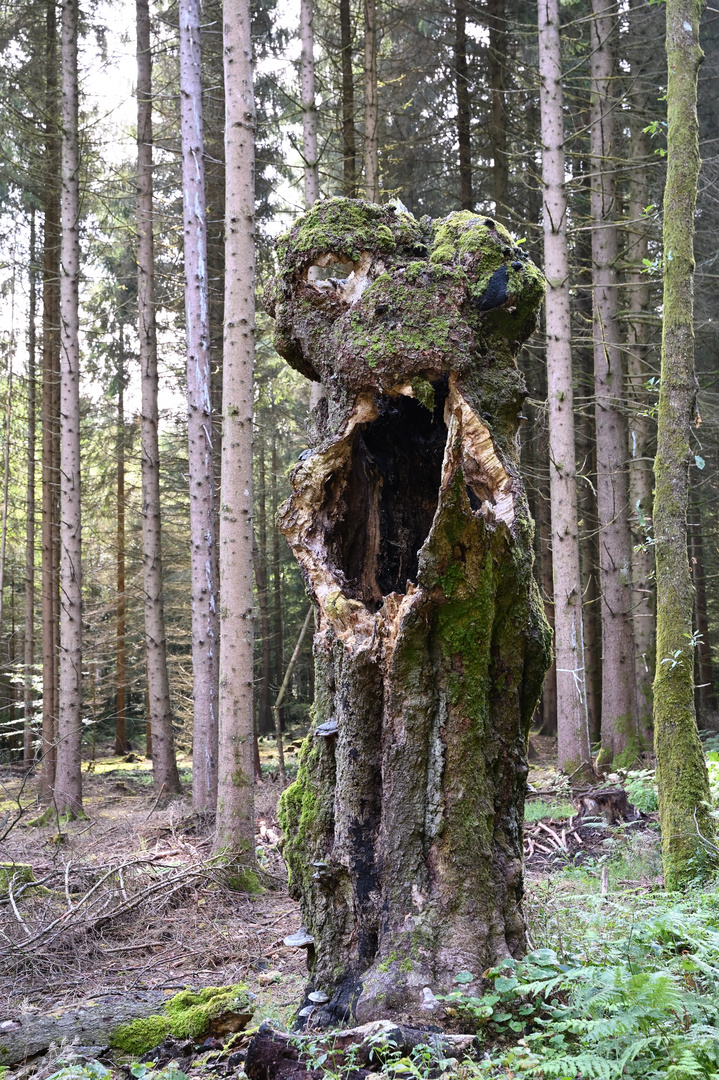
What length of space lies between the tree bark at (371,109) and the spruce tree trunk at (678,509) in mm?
6286

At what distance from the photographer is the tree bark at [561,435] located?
9859 mm

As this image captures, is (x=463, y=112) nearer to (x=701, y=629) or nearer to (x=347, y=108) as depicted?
(x=347, y=108)

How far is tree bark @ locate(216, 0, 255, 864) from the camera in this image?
7.42 metres

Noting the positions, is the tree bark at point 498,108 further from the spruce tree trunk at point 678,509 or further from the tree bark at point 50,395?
the spruce tree trunk at point 678,509

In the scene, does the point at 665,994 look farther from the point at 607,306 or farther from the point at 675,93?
the point at 607,306

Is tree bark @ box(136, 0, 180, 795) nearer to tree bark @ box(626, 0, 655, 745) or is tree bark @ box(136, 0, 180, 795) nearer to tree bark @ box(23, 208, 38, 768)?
tree bark @ box(23, 208, 38, 768)

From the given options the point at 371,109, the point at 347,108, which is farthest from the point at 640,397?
the point at 347,108

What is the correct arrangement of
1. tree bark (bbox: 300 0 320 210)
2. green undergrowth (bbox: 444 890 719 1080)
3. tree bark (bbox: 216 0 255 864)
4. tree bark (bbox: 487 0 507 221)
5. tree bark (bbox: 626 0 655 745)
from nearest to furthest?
1. green undergrowth (bbox: 444 890 719 1080)
2. tree bark (bbox: 216 0 255 864)
3. tree bark (bbox: 300 0 320 210)
4. tree bark (bbox: 626 0 655 745)
5. tree bark (bbox: 487 0 507 221)

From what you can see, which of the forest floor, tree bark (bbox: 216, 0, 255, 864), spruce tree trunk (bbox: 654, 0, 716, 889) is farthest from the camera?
tree bark (bbox: 216, 0, 255, 864)

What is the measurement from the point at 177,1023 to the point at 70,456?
995 cm

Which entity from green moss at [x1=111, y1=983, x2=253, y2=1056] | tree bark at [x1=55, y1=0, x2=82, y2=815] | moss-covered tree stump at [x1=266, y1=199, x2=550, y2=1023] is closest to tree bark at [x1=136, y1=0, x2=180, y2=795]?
tree bark at [x1=55, y1=0, x2=82, y2=815]

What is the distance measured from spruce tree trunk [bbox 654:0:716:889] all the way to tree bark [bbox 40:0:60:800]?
1119cm

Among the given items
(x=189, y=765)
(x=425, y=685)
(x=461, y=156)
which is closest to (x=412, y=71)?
(x=461, y=156)

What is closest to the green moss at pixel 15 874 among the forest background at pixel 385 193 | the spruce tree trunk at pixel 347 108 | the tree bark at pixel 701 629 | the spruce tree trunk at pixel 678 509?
the spruce tree trunk at pixel 678 509
